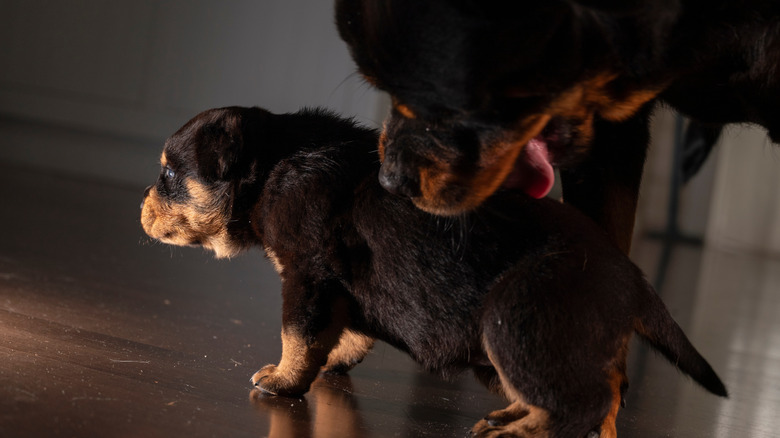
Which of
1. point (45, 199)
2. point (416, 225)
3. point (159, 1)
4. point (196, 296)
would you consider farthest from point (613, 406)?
point (159, 1)

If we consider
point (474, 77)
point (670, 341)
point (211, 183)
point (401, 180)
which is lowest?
point (670, 341)

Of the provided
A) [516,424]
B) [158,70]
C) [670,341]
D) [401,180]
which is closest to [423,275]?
[401,180]

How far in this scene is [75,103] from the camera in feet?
16.8

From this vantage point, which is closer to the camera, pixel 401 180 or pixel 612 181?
pixel 401 180

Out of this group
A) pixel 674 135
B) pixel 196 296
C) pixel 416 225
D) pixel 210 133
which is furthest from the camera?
pixel 674 135

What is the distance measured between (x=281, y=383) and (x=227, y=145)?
505 mm

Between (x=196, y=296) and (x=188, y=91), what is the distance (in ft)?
10.1

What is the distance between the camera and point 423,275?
1472 mm

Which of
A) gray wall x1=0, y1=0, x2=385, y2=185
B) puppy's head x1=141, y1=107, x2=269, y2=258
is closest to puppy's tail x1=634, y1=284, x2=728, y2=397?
puppy's head x1=141, y1=107, x2=269, y2=258

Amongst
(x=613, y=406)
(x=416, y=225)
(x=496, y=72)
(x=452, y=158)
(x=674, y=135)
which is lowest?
(x=674, y=135)

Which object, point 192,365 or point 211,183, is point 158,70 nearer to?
point 211,183

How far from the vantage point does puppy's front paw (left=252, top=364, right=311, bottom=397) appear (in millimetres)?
1504

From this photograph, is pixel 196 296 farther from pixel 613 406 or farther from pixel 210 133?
pixel 613 406

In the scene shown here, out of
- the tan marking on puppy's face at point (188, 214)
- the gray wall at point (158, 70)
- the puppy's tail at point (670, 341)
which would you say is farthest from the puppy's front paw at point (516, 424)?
the gray wall at point (158, 70)
